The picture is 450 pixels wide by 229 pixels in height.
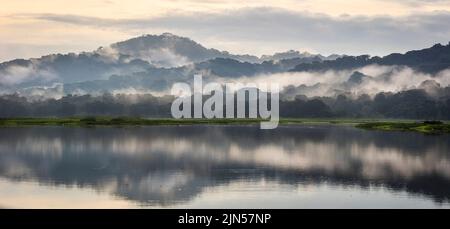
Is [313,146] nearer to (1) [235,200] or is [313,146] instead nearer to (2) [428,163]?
(2) [428,163]

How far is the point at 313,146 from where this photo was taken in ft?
346

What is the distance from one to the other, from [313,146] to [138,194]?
57.1m

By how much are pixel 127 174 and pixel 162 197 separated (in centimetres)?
1558

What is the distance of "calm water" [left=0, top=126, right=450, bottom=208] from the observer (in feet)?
163

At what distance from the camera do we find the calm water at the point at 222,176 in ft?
163

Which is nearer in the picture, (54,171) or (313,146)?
(54,171)

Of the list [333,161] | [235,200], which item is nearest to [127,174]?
[235,200]

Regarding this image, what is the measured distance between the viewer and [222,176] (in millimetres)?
64000
